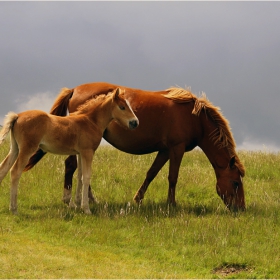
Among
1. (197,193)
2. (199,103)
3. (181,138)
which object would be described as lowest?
(197,193)

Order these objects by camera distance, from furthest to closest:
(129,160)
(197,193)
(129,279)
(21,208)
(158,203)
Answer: (129,160) < (197,193) < (158,203) < (21,208) < (129,279)

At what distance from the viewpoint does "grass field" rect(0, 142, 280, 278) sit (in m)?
7.61

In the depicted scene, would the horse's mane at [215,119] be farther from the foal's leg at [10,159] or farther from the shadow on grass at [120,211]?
the foal's leg at [10,159]

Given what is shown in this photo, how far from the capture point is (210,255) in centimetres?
820

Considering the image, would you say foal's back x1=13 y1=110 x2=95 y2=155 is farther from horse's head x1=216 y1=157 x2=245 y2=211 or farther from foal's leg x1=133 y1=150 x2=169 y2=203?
horse's head x1=216 y1=157 x2=245 y2=211

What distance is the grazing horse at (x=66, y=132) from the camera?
931 centimetres

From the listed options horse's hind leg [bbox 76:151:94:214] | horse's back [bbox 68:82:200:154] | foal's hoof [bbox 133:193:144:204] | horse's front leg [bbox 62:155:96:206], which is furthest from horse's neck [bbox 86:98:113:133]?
foal's hoof [bbox 133:193:144:204]

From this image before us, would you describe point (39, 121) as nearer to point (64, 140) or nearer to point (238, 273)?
point (64, 140)

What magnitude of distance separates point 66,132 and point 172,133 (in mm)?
2519

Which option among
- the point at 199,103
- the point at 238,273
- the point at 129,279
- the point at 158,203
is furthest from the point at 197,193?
the point at 129,279

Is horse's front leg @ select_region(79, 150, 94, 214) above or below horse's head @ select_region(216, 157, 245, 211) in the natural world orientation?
above

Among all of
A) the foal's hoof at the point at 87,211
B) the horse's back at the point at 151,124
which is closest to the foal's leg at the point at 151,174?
the horse's back at the point at 151,124

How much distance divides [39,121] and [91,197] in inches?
101

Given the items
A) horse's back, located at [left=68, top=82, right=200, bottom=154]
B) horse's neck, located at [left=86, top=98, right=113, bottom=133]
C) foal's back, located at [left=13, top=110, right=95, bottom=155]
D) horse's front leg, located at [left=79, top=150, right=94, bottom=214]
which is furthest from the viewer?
horse's back, located at [left=68, top=82, right=200, bottom=154]
